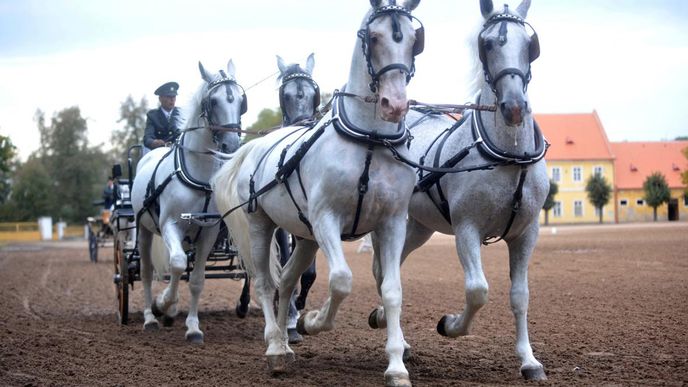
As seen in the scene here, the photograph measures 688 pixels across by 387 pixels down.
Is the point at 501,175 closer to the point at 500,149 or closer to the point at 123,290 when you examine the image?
the point at 500,149

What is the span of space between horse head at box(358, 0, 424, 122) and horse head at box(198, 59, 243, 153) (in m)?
3.36

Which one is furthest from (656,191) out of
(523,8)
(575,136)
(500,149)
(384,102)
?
(384,102)

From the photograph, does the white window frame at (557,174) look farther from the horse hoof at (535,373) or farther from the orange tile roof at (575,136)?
the horse hoof at (535,373)

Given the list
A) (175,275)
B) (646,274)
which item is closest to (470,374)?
(175,275)

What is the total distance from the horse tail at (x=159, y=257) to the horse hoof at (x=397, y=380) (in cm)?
561

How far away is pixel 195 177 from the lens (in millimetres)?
10430

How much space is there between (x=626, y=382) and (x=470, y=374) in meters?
1.23

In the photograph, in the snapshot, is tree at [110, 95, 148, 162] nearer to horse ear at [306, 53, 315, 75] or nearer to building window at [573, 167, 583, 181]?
building window at [573, 167, 583, 181]

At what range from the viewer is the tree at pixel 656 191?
7419 cm

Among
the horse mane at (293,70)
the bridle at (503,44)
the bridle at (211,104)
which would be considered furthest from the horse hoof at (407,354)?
the horse mane at (293,70)

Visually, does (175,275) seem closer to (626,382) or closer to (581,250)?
(626,382)

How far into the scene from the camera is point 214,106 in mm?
10117

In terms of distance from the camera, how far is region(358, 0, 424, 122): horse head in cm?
651

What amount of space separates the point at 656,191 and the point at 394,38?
2829 inches
